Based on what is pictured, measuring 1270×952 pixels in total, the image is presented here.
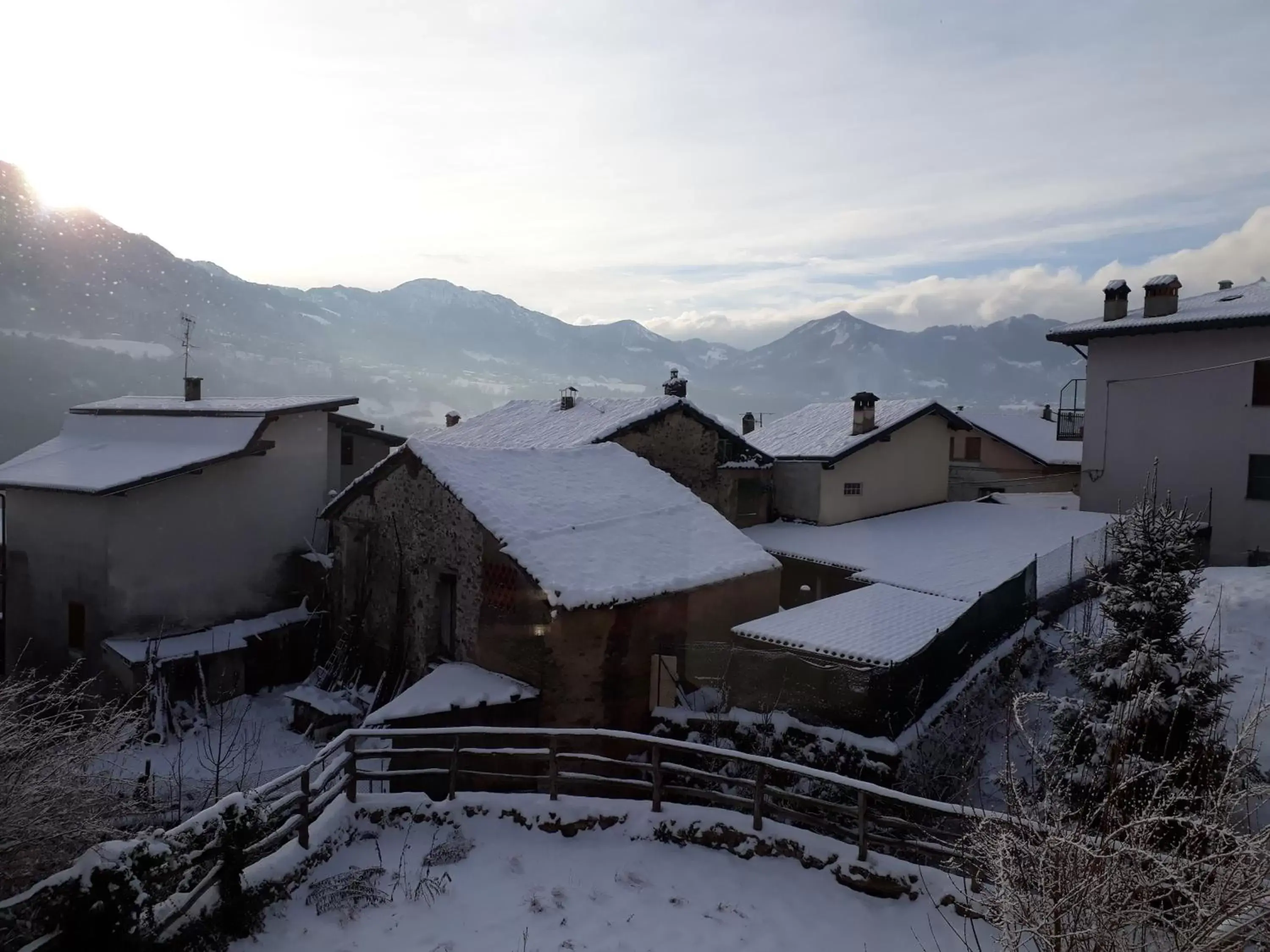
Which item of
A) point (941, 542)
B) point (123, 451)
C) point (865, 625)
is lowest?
point (865, 625)

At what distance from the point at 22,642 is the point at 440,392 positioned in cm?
→ 11482

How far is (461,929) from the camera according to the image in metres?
8.30

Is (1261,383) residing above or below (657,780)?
above

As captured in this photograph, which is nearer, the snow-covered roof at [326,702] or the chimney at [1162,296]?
the snow-covered roof at [326,702]

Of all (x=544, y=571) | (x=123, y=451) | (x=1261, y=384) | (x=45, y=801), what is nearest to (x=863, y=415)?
(x=1261, y=384)

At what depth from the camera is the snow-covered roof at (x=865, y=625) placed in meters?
14.3

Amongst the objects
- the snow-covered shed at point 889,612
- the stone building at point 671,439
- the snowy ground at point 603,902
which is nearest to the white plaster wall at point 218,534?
the stone building at point 671,439

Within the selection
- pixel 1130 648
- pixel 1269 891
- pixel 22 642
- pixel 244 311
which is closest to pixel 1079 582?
pixel 1130 648

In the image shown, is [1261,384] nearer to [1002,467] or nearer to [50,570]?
[1002,467]

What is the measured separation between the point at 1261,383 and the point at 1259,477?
102 inches

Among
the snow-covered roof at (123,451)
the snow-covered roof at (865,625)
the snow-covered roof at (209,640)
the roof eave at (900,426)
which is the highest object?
the roof eave at (900,426)

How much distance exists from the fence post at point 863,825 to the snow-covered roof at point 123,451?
63.4 ft

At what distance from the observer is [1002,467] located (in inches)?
1540

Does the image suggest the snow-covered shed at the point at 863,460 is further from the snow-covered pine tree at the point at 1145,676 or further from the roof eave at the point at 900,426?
the snow-covered pine tree at the point at 1145,676
